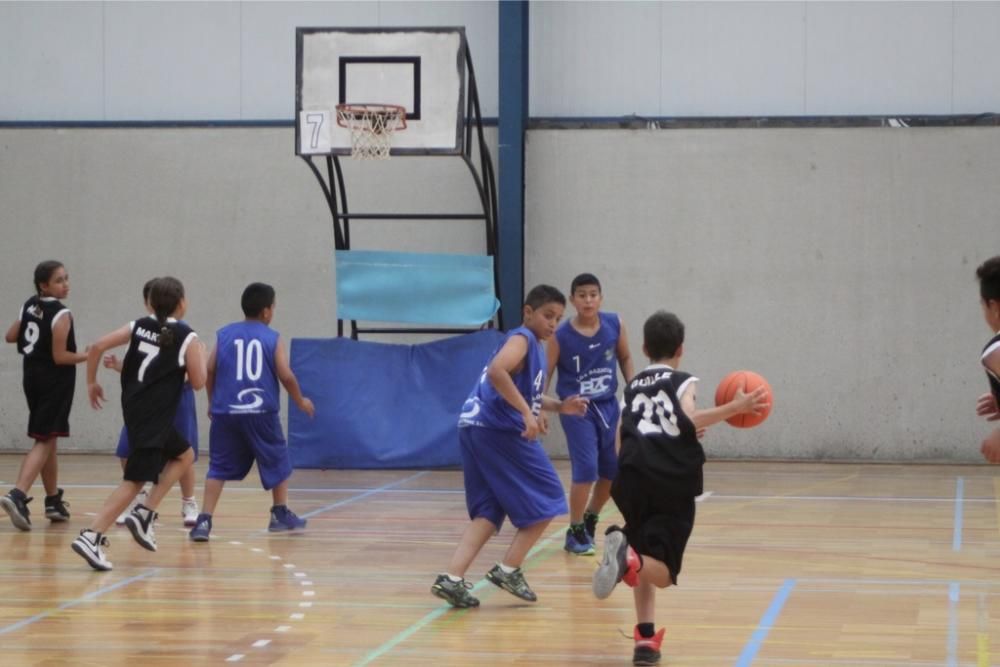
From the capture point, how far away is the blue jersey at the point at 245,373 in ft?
28.9

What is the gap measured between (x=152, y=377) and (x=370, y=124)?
5.41 metres

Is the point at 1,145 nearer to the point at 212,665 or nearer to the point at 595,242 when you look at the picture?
the point at 595,242

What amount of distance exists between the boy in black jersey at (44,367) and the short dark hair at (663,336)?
15.6 feet

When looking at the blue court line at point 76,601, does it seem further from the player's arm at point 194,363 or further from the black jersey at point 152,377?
the player's arm at point 194,363

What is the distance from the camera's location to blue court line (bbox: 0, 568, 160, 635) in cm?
616

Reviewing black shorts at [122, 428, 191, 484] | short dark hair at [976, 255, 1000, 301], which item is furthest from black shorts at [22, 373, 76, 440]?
short dark hair at [976, 255, 1000, 301]

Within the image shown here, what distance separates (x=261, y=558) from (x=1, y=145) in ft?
28.1

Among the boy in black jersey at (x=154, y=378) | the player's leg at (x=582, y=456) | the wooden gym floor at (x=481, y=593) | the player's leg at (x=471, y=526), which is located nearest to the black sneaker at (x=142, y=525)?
the boy in black jersey at (x=154, y=378)

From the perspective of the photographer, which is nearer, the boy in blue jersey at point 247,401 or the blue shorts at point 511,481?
the blue shorts at point 511,481

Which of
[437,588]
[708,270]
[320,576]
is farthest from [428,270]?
[437,588]

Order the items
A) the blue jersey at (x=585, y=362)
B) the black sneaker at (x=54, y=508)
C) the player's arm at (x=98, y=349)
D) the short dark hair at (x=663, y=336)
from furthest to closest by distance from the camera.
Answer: the black sneaker at (x=54, y=508) → the blue jersey at (x=585, y=362) → the player's arm at (x=98, y=349) → the short dark hair at (x=663, y=336)

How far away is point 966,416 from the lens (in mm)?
13789

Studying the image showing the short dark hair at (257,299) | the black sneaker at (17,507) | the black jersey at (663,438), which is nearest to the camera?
the black jersey at (663,438)

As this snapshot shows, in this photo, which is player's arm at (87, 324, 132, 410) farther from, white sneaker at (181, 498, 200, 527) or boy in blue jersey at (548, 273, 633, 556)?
→ boy in blue jersey at (548, 273, 633, 556)
